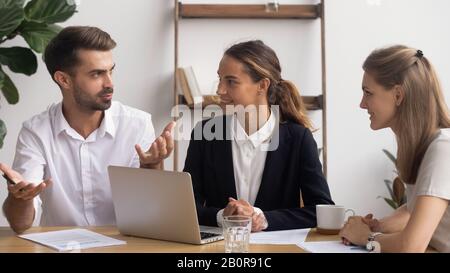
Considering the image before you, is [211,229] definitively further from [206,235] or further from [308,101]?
[308,101]

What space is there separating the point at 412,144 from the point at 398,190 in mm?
1972

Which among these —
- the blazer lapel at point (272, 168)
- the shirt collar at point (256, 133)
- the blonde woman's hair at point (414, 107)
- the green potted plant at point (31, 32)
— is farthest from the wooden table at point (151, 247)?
the green potted plant at point (31, 32)

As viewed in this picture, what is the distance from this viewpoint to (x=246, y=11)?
347cm

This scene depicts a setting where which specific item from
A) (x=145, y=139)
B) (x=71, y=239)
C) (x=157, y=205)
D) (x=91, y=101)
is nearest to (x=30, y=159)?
(x=91, y=101)

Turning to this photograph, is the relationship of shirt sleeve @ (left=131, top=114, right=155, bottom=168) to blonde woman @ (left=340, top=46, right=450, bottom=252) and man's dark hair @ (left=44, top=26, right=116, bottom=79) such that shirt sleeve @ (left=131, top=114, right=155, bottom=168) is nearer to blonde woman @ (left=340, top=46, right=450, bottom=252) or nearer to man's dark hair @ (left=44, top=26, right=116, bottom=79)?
Result: man's dark hair @ (left=44, top=26, right=116, bottom=79)

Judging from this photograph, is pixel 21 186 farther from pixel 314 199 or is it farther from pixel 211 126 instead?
Result: pixel 314 199

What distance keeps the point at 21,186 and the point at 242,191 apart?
0.79 meters

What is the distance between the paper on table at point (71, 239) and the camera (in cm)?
149

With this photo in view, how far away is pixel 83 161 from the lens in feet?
7.03

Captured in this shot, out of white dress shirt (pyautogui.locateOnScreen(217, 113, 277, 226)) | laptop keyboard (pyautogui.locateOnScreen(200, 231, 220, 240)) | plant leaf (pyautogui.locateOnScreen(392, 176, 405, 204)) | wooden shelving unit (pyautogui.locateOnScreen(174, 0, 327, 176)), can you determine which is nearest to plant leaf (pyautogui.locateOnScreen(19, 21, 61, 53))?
wooden shelving unit (pyautogui.locateOnScreen(174, 0, 327, 176))

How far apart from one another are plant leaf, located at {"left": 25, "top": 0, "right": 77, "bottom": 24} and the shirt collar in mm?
1576

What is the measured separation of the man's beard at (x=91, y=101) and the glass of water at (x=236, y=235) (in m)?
0.94
